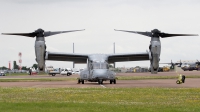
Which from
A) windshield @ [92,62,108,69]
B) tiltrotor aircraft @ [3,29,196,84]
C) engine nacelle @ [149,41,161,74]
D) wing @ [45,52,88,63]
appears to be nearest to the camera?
tiltrotor aircraft @ [3,29,196,84]

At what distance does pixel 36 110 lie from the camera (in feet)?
55.4

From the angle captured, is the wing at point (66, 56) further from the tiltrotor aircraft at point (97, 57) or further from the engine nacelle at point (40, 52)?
the engine nacelle at point (40, 52)

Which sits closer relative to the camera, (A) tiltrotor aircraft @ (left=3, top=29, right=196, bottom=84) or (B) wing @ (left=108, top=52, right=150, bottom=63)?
(A) tiltrotor aircraft @ (left=3, top=29, right=196, bottom=84)

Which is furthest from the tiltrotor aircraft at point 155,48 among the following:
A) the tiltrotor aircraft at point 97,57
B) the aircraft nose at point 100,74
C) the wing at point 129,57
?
the aircraft nose at point 100,74

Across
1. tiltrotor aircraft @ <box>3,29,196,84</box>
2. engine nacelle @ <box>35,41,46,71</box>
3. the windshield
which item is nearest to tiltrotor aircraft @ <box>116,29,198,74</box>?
tiltrotor aircraft @ <box>3,29,196,84</box>

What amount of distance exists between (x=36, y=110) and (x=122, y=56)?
114ft

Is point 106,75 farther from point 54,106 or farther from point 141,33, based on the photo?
point 54,106

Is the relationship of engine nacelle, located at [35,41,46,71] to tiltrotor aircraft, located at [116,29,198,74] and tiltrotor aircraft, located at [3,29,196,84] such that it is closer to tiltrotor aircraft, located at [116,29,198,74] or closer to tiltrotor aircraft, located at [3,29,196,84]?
tiltrotor aircraft, located at [3,29,196,84]

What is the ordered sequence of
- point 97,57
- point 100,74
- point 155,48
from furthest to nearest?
point 155,48, point 97,57, point 100,74

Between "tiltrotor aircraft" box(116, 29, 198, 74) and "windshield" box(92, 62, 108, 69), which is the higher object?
"tiltrotor aircraft" box(116, 29, 198, 74)

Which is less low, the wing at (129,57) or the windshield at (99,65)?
the wing at (129,57)

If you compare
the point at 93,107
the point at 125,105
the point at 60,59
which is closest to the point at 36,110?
the point at 93,107

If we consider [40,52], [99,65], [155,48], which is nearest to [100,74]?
[99,65]

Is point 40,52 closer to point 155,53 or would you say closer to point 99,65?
point 99,65
